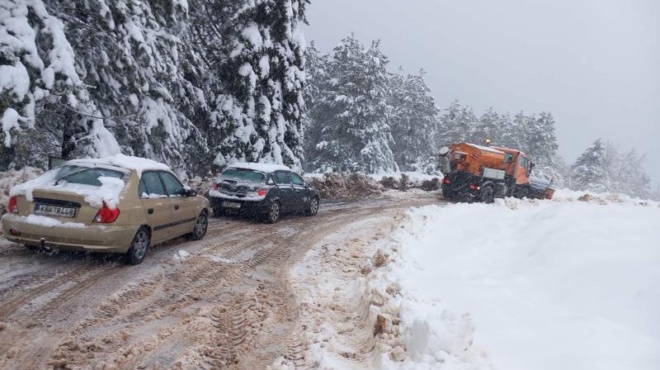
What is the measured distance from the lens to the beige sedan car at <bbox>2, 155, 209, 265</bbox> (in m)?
6.35

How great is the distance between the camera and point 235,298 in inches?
244

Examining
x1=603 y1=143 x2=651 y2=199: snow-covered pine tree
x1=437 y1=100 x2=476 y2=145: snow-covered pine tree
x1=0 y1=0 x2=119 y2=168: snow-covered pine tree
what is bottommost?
x1=603 y1=143 x2=651 y2=199: snow-covered pine tree

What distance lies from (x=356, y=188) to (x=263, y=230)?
450 inches

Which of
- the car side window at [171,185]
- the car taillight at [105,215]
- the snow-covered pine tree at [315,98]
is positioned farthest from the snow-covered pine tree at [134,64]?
the snow-covered pine tree at [315,98]

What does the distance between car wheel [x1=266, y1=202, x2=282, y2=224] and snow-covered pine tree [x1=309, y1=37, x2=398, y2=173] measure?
2296 cm

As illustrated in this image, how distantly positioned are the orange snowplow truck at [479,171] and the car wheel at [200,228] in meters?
15.1

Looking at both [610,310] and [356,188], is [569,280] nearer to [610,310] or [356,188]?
[610,310]

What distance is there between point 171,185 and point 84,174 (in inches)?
69.4

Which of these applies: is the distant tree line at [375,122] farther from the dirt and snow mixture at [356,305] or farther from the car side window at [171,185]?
the dirt and snow mixture at [356,305]

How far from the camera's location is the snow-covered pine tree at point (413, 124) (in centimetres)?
4756

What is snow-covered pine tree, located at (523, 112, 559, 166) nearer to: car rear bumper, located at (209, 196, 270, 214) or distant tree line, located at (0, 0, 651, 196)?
distant tree line, located at (0, 0, 651, 196)

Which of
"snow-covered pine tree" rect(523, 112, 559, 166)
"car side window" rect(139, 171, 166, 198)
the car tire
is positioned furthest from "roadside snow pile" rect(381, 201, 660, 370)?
"snow-covered pine tree" rect(523, 112, 559, 166)

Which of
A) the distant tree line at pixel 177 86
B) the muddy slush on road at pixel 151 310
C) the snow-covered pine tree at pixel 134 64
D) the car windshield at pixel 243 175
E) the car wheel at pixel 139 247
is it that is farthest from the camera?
the car windshield at pixel 243 175

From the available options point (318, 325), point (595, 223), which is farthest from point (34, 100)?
point (595, 223)
